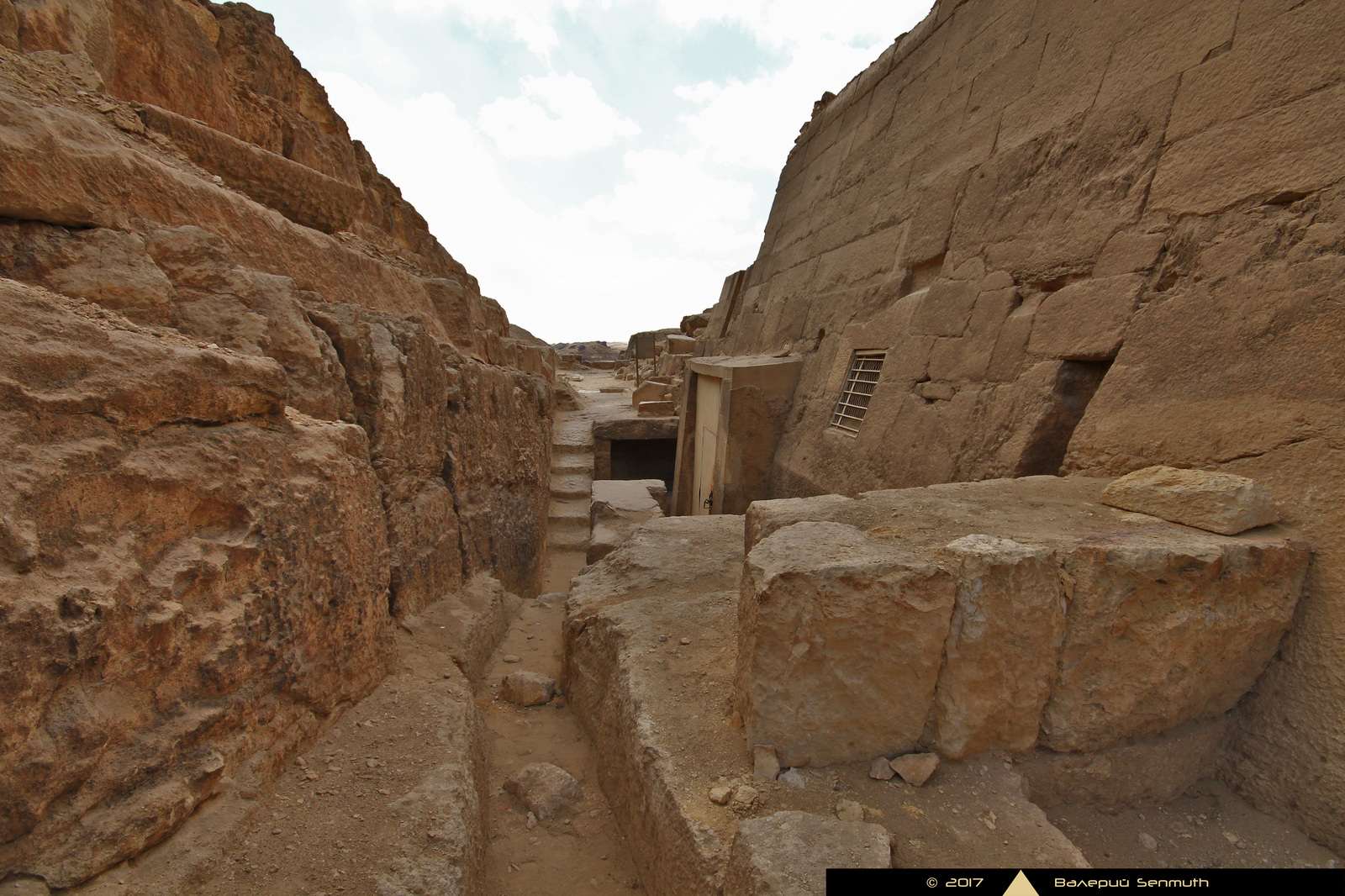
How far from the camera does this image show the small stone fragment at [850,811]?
55.1 inches

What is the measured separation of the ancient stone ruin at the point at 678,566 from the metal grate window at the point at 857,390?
2.54 feet

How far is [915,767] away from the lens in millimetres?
1516

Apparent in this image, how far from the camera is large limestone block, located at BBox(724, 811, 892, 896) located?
121 cm

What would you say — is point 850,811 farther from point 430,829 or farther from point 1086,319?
point 1086,319

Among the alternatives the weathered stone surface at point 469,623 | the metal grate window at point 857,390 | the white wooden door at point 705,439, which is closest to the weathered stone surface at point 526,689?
the weathered stone surface at point 469,623

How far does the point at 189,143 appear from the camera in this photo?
8.39 feet

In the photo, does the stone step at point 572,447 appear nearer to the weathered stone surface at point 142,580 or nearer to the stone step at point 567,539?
the stone step at point 567,539

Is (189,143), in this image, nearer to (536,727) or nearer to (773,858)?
(536,727)

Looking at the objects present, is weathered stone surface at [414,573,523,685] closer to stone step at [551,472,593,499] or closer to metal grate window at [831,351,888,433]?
metal grate window at [831,351,888,433]

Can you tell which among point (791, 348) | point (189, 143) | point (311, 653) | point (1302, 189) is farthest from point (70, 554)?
point (791, 348)

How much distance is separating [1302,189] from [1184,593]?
4.90 ft

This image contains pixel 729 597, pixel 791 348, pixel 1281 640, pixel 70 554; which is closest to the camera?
pixel 70 554

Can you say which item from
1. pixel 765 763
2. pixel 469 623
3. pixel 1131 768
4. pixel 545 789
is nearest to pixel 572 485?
pixel 469 623

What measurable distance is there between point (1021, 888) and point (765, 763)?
1.88 ft
